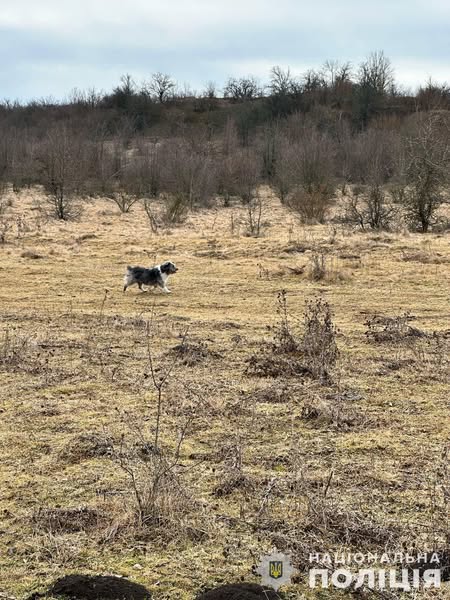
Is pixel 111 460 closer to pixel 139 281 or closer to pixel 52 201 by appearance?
pixel 139 281

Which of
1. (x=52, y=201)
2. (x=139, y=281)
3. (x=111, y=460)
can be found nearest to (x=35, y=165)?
(x=52, y=201)

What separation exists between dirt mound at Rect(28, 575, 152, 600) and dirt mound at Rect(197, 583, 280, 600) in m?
0.31

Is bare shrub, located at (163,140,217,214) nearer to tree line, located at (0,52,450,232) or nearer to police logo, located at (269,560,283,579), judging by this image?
tree line, located at (0,52,450,232)

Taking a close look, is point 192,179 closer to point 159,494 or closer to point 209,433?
point 209,433

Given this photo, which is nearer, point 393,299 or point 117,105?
point 393,299

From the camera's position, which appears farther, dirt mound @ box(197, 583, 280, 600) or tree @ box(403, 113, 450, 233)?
tree @ box(403, 113, 450, 233)

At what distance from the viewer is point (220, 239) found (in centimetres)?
1770

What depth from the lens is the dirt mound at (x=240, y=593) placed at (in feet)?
10.7

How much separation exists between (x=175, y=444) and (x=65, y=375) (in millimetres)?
2102

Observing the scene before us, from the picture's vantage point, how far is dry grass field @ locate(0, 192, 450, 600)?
3.81 m

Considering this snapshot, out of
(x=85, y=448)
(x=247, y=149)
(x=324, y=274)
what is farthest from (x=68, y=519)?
(x=247, y=149)

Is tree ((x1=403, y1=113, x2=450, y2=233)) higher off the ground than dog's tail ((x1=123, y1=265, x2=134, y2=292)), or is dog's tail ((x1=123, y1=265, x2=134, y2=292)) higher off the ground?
tree ((x1=403, y1=113, x2=450, y2=233))

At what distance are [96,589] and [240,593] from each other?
0.71 m

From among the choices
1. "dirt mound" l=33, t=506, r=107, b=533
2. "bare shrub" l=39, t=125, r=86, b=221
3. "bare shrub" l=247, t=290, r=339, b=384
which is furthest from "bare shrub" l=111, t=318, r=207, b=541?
"bare shrub" l=39, t=125, r=86, b=221
